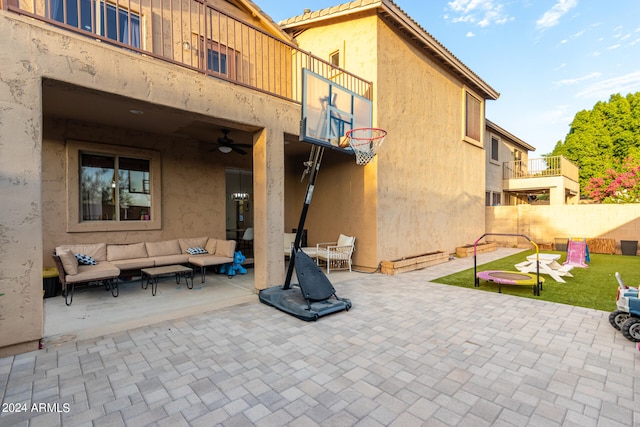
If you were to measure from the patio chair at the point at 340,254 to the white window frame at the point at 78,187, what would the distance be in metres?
4.09

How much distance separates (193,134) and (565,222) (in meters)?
14.8

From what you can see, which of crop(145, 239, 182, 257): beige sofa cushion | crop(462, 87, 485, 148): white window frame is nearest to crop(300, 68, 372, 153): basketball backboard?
crop(145, 239, 182, 257): beige sofa cushion

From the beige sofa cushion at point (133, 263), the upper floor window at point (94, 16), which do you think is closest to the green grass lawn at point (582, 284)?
the beige sofa cushion at point (133, 263)

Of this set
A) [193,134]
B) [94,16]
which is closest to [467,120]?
[193,134]

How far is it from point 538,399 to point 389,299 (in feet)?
9.62

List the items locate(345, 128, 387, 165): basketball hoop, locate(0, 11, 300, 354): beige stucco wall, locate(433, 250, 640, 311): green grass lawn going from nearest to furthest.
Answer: locate(0, 11, 300, 354): beige stucco wall, locate(433, 250, 640, 311): green grass lawn, locate(345, 128, 387, 165): basketball hoop

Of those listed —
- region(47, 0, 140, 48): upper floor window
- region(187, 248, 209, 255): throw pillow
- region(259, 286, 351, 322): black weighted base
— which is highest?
region(47, 0, 140, 48): upper floor window

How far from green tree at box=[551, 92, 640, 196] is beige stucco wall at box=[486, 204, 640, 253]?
15.4m

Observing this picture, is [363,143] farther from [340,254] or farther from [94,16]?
[94,16]

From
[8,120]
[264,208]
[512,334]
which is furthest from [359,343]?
[8,120]

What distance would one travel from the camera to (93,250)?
607 centimetres

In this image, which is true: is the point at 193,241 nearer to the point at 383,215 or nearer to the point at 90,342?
the point at 90,342

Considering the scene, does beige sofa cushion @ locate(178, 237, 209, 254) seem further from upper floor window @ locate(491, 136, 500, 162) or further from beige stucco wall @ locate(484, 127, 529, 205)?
upper floor window @ locate(491, 136, 500, 162)

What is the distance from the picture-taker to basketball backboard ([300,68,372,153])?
5.54m
